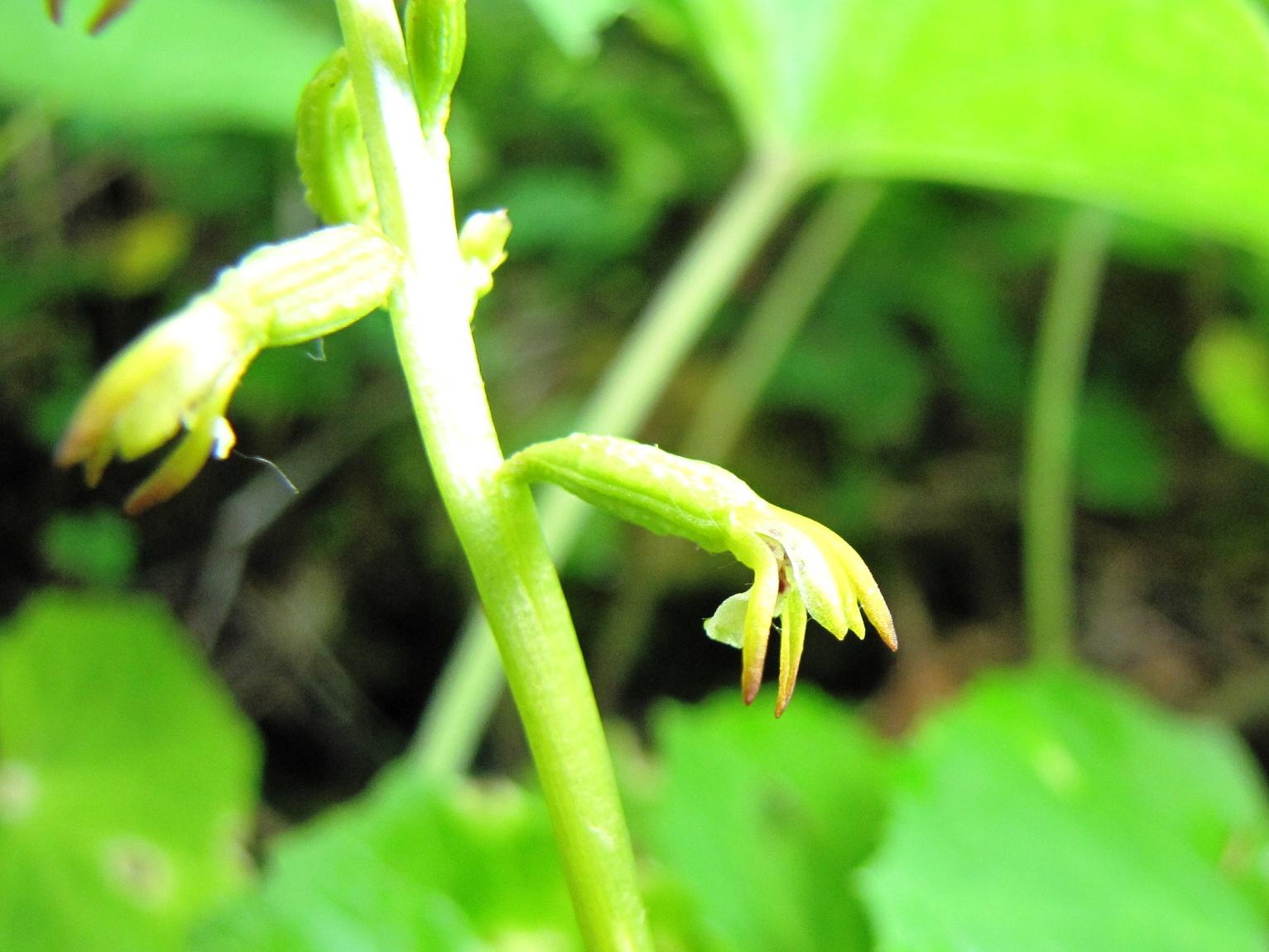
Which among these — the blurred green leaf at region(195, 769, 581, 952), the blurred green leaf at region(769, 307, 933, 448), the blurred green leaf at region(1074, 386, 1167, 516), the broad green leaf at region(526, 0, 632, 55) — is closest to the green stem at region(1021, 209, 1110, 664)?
the blurred green leaf at region(1074, 386, 1167, 516)

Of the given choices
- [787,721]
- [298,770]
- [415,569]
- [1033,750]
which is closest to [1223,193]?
[1033,750]

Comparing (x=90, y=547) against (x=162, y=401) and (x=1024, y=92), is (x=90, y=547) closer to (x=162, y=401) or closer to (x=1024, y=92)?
(x=1024, y=92)

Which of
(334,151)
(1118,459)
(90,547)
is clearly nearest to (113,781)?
(90,547)

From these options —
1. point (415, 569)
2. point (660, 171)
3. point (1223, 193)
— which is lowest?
point (415, 569)

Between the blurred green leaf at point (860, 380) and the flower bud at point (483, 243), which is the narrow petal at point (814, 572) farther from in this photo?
the blurred green leaf at point (860, 380)

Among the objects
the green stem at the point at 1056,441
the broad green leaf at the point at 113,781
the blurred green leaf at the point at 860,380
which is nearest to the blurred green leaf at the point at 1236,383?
the green stem at the point at 1056,441

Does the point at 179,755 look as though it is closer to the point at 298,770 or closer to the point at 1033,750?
the point at 298,770
